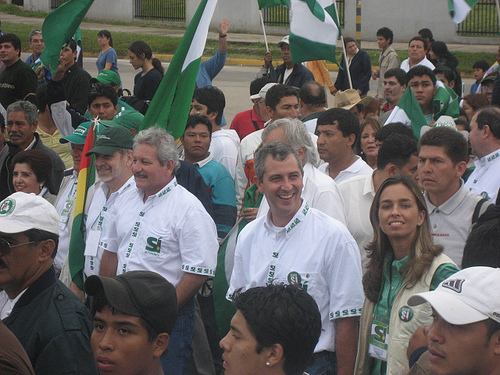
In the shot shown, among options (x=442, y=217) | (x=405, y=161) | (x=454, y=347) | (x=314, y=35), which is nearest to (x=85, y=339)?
(x=454, y=347)

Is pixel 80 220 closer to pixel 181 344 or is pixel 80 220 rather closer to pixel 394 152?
pixel 181 344

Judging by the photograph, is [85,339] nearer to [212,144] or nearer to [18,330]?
[18,330]

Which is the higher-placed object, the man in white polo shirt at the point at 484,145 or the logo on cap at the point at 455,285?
the man in white polo shirt at the point at 484,145

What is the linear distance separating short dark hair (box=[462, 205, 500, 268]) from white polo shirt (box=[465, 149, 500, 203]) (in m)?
1.89

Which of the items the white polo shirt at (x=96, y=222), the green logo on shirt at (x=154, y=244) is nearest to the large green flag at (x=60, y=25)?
the white polo shirt at (x=96, y=222)

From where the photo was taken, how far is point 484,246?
3.61m

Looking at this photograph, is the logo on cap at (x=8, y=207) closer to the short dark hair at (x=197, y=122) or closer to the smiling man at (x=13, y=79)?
the short dark hair at (x=197, y=122)

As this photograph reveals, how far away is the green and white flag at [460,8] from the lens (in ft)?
22.6

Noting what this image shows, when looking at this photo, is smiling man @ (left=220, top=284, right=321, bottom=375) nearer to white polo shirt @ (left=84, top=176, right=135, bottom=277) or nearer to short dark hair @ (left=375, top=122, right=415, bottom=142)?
white polo shirt @ (left=84, top=176, right=135, bottom=277)

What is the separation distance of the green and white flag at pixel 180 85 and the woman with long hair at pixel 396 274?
89.6 inches

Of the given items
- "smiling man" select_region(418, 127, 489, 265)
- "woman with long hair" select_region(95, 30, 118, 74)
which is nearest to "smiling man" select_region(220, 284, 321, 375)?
"smiling man" select_region(418, 127, 489, 265)

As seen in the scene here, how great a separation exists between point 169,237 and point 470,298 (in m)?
2.60

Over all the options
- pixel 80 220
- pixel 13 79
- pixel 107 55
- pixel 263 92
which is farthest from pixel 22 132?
pixel 107 55

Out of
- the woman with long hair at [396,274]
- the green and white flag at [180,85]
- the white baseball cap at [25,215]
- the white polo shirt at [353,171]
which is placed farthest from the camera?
the green and white flag at [180,85]
